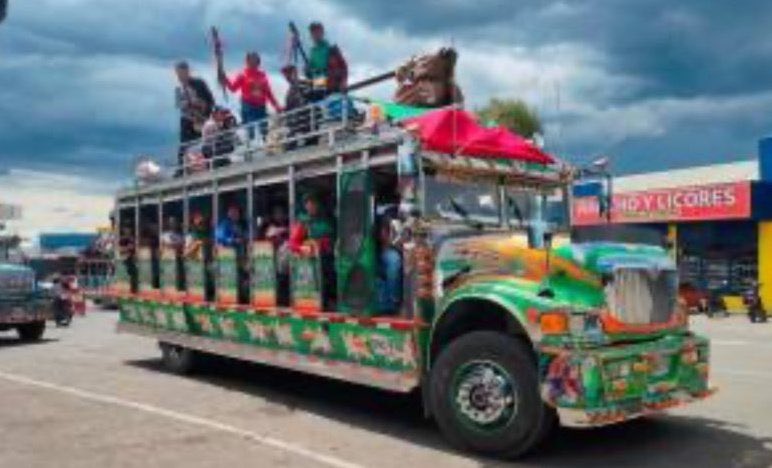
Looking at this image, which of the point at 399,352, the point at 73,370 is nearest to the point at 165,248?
the point at 73,370

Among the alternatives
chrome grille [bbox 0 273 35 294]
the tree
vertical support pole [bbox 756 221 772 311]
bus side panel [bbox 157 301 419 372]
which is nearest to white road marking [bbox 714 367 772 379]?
bus side panel [bbox 157 301 419 372]

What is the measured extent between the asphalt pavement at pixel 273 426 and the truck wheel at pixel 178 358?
22 centimetres

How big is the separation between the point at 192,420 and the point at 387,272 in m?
2.36

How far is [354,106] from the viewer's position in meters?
10.5

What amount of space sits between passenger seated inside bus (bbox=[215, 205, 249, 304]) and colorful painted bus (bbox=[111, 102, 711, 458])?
21mm

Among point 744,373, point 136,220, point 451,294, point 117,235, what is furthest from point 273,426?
point 744,373

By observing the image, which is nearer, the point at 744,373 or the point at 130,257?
the point at 744,373

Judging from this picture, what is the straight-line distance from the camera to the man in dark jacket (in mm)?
14492

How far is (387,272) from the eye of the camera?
9.49 metres

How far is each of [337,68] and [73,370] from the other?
556 centimetres

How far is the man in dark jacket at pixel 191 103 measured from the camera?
14492 millimetres

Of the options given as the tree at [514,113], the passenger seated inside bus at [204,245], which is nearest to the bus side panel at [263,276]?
the passenger seated inside bus at [204,245]

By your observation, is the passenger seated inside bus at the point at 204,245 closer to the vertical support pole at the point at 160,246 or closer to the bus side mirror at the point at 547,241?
the vertical support pole at the point at 160,246

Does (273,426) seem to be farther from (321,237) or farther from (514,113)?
(514,113)
